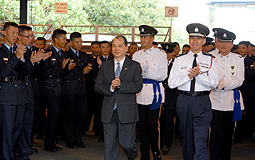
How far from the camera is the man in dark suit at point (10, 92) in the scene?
4711 millimetres

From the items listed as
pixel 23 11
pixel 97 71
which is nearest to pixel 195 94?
pixel 97 71

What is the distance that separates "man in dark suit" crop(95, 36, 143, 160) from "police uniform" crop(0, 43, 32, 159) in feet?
4.05

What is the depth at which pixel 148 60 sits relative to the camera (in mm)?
5398

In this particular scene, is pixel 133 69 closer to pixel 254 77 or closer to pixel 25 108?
pixel 25 108

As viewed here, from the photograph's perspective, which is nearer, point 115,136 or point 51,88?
point 115,136

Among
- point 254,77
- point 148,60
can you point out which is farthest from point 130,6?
point 148,60

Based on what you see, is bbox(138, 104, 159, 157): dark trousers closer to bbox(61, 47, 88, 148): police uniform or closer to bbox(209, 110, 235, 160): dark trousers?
bbox(209, 110, 235, 160): dark trousers

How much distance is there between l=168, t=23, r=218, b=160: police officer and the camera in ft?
14.2

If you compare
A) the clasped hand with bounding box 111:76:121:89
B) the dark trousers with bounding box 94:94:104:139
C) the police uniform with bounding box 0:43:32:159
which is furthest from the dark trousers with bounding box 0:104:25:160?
the dark trousers with bounding box 94:94:104:139

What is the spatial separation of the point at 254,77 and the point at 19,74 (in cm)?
491

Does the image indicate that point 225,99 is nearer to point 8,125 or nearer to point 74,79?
point 74,79

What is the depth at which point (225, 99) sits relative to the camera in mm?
5008

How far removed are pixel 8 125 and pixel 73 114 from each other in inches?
69.7

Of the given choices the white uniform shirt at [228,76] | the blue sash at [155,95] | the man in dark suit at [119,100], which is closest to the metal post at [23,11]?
the blue sash at [155,95]
